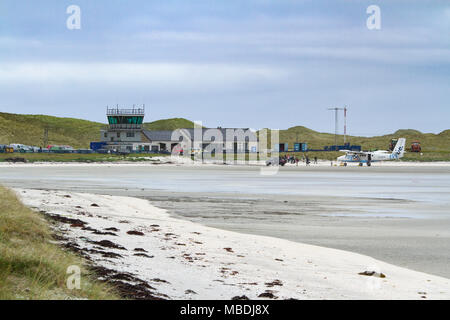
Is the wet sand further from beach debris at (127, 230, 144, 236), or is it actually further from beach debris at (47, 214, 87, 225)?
beach debris at (47, 214, 87, 225)

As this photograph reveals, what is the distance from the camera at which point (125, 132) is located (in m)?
153

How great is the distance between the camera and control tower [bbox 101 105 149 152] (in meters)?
153

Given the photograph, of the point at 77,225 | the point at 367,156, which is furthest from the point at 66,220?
the point at 367,156

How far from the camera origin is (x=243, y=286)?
10.6 m

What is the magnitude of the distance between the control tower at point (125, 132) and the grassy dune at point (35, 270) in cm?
14164

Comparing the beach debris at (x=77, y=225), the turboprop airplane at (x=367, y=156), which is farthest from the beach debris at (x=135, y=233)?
the turboprop airplane at (x=367, y=156)

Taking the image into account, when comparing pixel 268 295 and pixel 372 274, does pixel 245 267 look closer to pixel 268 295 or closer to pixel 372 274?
pixel 268 295

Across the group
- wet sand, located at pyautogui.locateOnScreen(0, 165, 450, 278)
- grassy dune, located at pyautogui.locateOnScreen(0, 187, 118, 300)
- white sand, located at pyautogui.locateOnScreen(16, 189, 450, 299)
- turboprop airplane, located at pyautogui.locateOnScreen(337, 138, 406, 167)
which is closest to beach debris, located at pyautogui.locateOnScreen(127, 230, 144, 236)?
white sand, located at pyautogui.locateOnScreen(16, 189, 450, 299)

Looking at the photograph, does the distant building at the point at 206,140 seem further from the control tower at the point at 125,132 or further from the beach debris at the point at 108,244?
the beach debris at the point at 108,244

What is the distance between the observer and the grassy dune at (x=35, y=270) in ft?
27.1

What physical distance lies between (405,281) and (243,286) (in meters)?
3.37

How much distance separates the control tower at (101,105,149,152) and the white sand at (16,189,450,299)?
448ft

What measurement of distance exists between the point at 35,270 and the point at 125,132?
146235 millimetres
